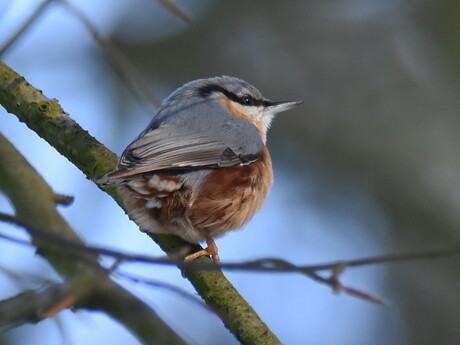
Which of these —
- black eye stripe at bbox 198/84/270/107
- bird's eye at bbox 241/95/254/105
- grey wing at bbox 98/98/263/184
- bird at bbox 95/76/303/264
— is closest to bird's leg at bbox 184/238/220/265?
bird at bbox 95/76/303/264

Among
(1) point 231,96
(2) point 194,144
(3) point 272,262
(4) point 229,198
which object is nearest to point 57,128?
(2) point 194,144

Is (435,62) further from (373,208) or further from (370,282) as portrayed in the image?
(370,282)

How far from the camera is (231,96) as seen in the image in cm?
459

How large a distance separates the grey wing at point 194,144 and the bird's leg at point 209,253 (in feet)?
1.13

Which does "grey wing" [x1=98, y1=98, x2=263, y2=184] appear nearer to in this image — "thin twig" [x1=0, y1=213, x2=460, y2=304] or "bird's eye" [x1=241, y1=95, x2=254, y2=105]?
"bird's eye" [x1=241, y1=95, x2=254, y2=105]

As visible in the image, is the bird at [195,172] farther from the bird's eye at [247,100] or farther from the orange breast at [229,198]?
the bird's eye at [247,100]

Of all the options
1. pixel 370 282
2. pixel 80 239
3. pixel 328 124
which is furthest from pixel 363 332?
pixel 80 239

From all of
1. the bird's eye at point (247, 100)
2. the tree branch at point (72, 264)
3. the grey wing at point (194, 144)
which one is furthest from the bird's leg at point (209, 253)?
the bird's eye at point (247, 100)

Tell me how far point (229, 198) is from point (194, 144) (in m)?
0.29

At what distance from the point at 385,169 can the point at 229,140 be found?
463 cm

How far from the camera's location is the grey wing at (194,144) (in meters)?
3.39

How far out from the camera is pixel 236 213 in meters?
3.79

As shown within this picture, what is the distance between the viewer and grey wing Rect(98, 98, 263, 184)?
11.1 ft

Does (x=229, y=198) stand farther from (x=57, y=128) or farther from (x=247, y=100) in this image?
(x=247, y=100)
